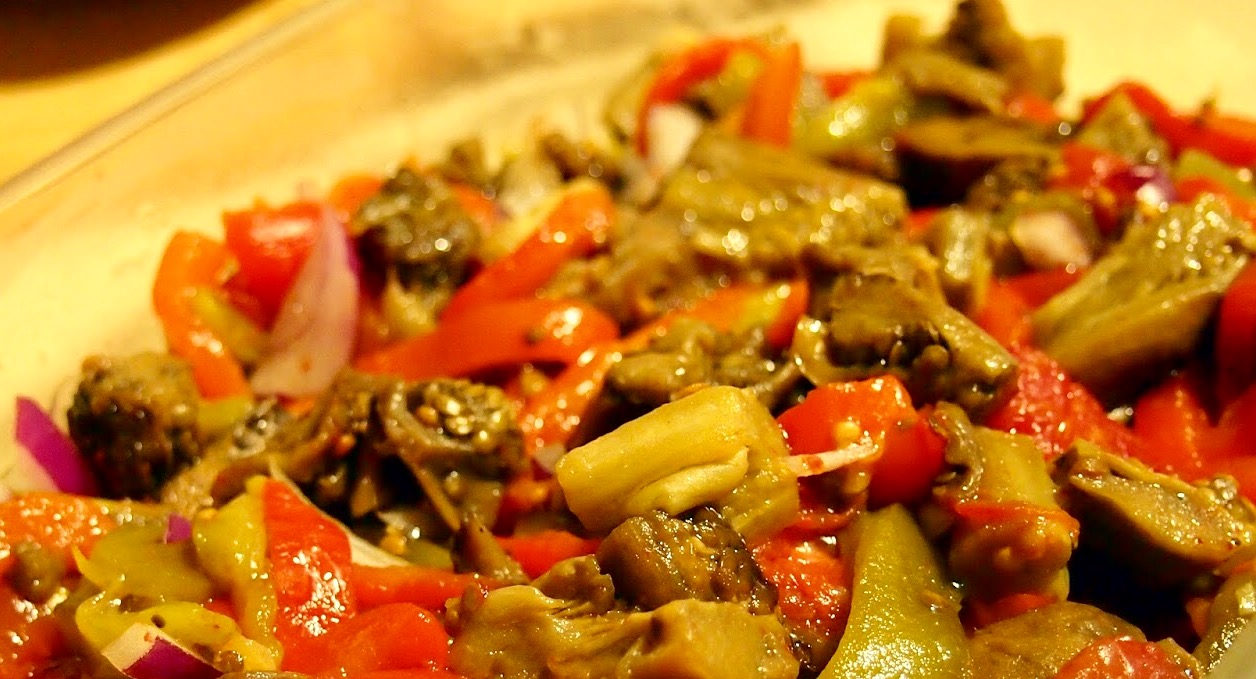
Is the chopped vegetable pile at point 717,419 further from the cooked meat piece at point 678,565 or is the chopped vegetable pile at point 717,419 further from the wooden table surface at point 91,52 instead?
the wooden table surface at point 91,52

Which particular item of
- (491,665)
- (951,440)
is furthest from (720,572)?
(951,440)

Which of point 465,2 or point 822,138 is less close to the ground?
point 465,2

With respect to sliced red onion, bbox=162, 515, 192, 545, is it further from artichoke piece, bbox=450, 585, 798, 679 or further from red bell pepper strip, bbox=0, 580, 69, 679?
artichoke piece, bbox=450, 585, 798, 679

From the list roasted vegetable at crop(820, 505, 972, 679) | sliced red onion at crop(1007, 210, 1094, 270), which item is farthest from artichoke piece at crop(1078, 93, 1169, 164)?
roasted vegetable at crop(820, 505, 972, 679)

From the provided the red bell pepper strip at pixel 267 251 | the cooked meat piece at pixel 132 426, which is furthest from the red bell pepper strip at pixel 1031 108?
the cooked meat piece at pixel 132 426

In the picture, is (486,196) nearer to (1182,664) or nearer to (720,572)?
(720,572)
